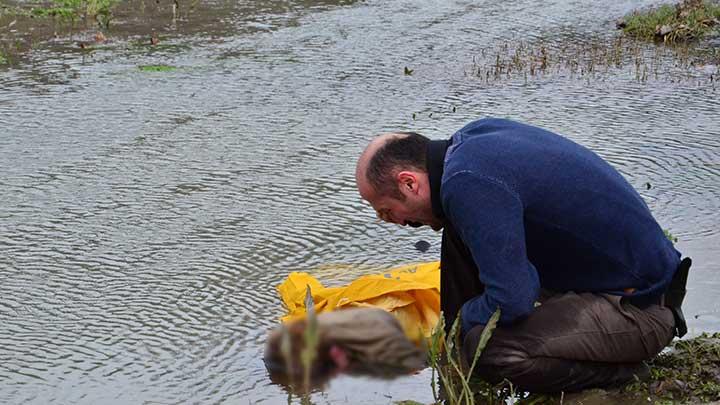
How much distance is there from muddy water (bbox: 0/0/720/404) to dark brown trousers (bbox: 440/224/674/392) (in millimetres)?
482

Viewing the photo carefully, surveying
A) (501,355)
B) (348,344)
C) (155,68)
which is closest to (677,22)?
(155,68)

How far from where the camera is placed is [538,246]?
3.31m

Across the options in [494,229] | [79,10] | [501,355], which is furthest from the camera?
[79,10]

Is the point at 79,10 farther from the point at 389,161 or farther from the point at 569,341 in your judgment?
the point at 569,341

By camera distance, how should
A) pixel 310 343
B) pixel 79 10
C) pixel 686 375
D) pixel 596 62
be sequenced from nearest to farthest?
pixel 310 343, pixel 686 375, pixel 596 62, pixel 79 10

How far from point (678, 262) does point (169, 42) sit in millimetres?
7958

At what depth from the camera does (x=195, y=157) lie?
6742mm

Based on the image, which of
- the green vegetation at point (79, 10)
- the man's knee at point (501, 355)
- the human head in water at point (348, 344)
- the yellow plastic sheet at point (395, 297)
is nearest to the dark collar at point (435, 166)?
the man's knee at point (501, 355)

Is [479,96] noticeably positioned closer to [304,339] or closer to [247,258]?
[247,258]

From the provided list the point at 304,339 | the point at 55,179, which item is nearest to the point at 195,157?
the point at 55,179

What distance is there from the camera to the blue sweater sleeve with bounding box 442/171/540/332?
9.98 ft

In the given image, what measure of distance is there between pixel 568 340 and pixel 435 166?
68 cm

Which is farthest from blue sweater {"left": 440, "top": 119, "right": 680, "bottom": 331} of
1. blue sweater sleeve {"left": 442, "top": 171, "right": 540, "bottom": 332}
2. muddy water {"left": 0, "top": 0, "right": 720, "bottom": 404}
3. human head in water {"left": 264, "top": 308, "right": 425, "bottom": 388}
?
human head in water {"left": 264, "top": 308, "right": 425, "bottom": 388}

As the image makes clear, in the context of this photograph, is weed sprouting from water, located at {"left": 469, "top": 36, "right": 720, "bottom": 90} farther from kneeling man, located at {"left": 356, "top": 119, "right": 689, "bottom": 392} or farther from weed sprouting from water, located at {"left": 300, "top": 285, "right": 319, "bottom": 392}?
weed sprouting from water, located at {"left": 300, "top": 285, "right": 319, "bottom": 392}
